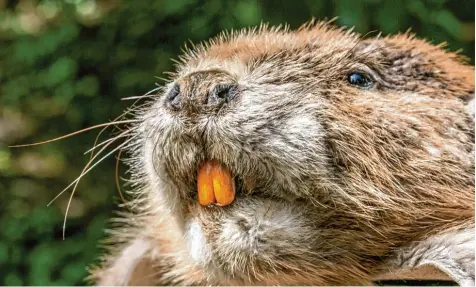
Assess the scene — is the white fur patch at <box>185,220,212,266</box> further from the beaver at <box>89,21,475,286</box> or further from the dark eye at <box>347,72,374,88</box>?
the dark eye at <box>347,72,374,88</box>

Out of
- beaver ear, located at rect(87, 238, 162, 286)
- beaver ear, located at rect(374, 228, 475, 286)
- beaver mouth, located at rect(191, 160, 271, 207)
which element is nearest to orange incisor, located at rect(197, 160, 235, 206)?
beaver mouth, located at rect(191, 160, 271, 207)

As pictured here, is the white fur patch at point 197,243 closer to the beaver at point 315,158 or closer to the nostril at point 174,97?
the beaver at point 315,158

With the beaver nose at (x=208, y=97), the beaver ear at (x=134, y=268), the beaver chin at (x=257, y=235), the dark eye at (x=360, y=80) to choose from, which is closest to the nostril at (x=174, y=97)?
the beaver nose at (x=208, y=97)

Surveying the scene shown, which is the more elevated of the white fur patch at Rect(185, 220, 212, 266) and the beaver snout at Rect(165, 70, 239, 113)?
the beaver snout at Rect(165, 70, 239, 113)

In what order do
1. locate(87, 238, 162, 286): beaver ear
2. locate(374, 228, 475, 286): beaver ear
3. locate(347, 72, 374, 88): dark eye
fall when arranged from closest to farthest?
locate(374, 228, 475, 286): beaver ear < locate(347, 72, 374, 88): dark eye < locate(87, 238, 162, 286): beaver ear

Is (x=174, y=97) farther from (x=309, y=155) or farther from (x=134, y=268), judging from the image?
(x=134, y=268)

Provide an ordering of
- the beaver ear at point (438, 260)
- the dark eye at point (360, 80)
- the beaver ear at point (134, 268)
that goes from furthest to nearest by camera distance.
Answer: the beaver ear at point (134, 268), the dark eye at point (360, 80), the beaver ear at point (438, 260)

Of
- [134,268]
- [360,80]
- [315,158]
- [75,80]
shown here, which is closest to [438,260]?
[315,158]
